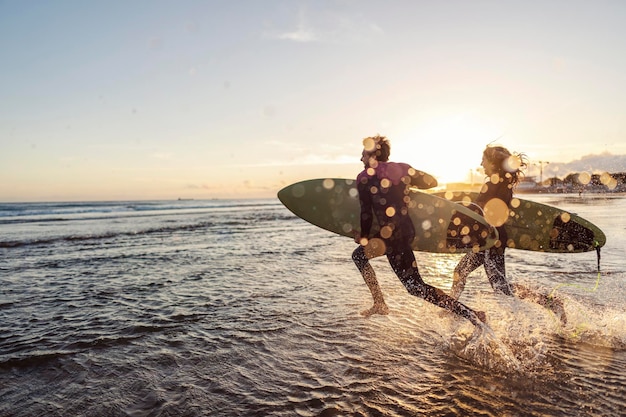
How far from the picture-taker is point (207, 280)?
877cm

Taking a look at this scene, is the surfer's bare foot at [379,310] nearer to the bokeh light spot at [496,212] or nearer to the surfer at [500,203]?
the surfer at [500,203]

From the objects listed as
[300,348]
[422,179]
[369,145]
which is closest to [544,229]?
[422,179]

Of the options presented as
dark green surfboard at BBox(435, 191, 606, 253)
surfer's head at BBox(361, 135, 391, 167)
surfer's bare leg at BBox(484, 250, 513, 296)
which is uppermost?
surfer's head at BBox(361, 135, 391, 167)

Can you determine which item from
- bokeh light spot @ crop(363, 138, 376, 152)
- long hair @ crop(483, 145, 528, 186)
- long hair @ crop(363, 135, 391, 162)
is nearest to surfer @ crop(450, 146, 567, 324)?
long hair @ crop(483, 145, 528, 186)

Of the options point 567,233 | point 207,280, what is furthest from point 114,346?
point 567,233

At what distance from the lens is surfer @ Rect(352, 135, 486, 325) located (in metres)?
4.59

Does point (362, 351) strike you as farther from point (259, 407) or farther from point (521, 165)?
point (521, 165)

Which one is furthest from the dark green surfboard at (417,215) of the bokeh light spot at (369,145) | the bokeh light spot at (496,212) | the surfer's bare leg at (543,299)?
the bokeh light spot at (369,145)

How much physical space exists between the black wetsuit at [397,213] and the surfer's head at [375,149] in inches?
5.4

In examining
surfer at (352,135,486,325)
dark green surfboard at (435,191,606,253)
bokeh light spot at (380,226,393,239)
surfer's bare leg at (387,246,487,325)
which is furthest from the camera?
dark green surfboard at (435,191,606,253)

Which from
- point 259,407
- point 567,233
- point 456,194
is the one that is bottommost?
point 259,407

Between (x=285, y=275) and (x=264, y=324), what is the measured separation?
11.4 ft

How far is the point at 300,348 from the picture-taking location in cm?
474

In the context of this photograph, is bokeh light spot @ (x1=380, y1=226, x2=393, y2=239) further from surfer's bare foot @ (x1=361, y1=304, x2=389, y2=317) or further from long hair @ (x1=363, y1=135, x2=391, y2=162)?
surfer's bare foot @ (x1=361, y1=304, x2=389, y2=317)
